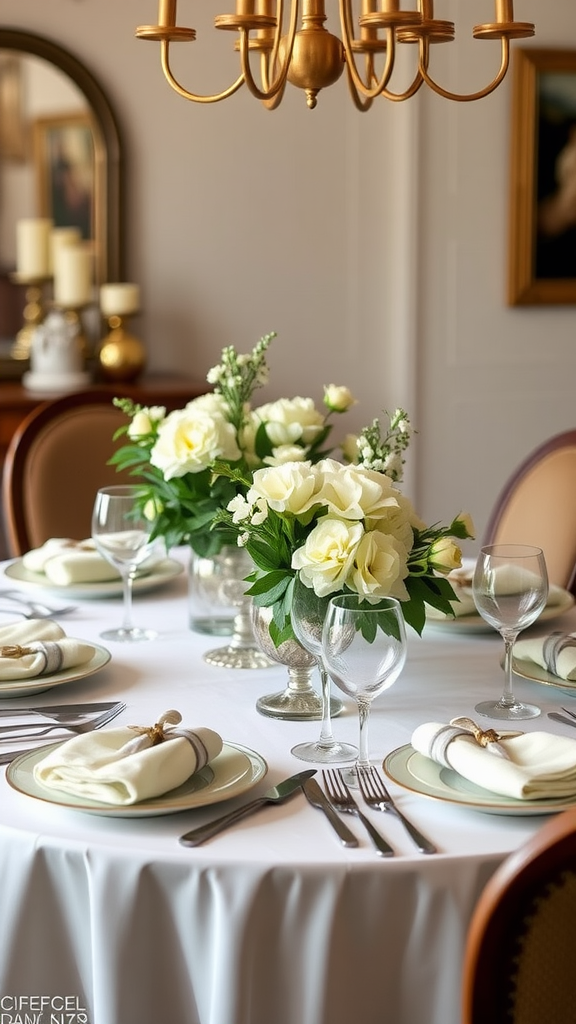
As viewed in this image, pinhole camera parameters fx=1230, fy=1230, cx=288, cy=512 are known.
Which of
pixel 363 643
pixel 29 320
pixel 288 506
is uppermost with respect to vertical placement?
pixel 29 320

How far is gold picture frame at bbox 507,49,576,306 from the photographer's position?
14.1ft

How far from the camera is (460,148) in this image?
430cm

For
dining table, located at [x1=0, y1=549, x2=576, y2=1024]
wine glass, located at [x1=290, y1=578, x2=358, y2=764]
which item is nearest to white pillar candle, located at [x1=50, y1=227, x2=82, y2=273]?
wine glass, located at [x1=290, y1=578, x2=358, y2=764]

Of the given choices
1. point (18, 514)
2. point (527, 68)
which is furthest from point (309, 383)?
point (18, 514)

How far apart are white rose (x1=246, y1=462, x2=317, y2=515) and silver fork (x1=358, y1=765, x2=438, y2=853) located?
304 mm

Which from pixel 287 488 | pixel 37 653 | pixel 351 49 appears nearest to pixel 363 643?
pixel 287 488

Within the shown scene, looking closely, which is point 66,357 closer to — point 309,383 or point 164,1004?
point 309,383

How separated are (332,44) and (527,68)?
279 centimetres

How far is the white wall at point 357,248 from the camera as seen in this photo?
404cm

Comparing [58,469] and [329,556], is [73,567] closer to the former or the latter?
[58,469]

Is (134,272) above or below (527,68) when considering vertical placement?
below

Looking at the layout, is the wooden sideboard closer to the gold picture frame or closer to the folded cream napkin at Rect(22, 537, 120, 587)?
the folded cream napkin at Rect(22, 537, 120, 587)

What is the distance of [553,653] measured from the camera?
1.63 metres

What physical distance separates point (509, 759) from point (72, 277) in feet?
9.57
